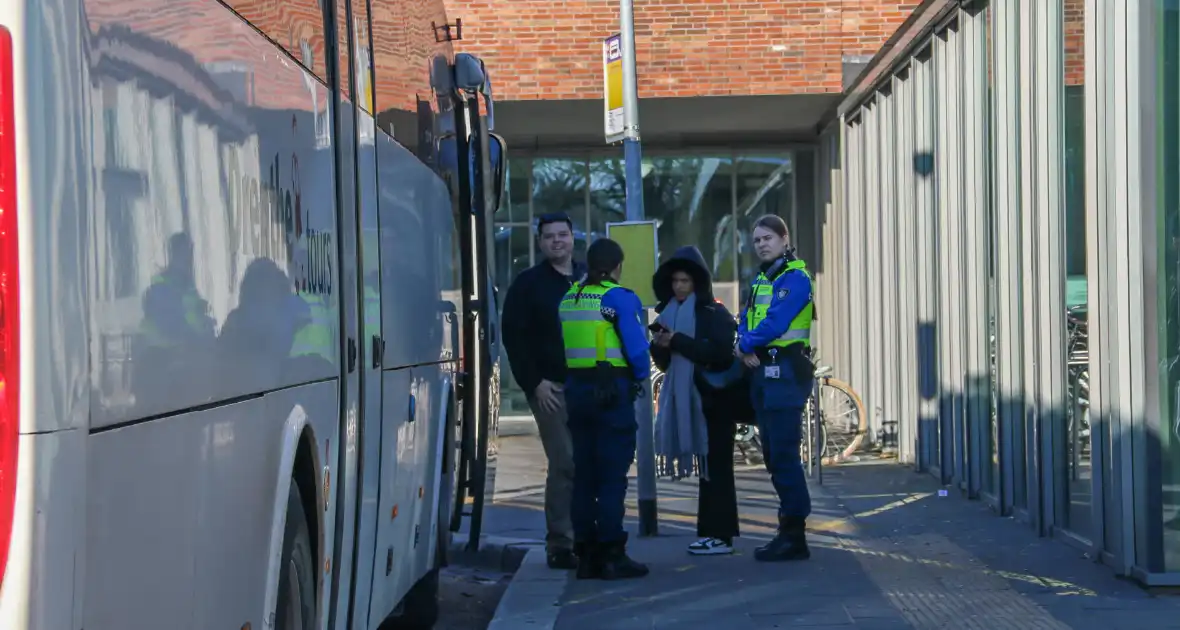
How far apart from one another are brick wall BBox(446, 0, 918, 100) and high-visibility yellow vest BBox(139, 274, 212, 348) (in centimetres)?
1404

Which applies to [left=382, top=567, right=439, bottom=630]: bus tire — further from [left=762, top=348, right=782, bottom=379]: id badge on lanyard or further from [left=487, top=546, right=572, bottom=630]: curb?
[left=762, top=348, right=782, bottom=379]: id badge on lanyard

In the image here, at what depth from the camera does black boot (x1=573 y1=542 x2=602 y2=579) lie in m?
8.52

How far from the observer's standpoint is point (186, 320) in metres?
2.96

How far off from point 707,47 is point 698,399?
8561 millimetres

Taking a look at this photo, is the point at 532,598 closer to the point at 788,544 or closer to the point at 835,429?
the point at 788,544

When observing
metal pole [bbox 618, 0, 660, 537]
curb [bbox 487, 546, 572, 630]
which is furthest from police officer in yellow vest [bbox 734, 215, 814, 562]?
curb [bbox 487, 546, 572, 630]

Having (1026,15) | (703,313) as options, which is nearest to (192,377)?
(703,313)

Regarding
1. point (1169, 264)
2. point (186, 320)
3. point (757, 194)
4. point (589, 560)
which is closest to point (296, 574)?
point (186, 320)

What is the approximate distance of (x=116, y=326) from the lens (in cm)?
254

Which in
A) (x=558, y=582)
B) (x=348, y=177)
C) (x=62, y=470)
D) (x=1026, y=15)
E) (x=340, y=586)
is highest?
(x=1026, y=15)

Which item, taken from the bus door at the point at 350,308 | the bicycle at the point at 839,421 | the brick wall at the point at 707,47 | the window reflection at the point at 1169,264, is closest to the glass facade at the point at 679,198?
the brick wall at the point at 707,47

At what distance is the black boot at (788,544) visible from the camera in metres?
8.84

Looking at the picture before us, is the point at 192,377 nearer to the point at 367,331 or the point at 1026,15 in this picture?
the point at 367,331

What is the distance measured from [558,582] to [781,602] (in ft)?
4.41
